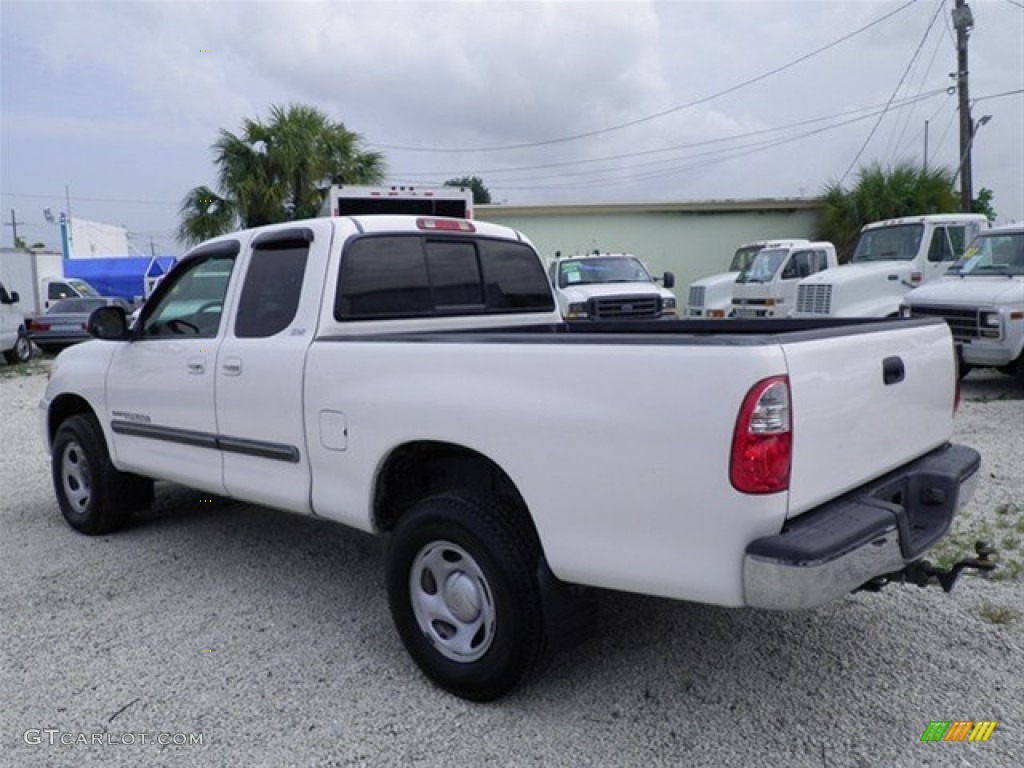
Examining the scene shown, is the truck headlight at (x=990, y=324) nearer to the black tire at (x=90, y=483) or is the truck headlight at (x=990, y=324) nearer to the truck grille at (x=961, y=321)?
the truck grille at (x=961, y=321)

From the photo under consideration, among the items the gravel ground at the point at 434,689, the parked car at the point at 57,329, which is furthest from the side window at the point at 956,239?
the parked car at the point at 57,329

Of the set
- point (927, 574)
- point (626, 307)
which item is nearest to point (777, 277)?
point (626, 307)

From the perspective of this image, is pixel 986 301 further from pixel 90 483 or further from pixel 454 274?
pixel 90 483

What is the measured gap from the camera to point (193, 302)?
192 inches

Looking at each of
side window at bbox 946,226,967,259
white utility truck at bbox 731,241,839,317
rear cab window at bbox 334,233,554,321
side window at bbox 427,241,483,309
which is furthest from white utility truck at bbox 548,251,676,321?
side window at bbox 427,241,483,309

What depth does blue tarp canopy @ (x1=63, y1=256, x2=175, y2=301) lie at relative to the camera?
3250cm

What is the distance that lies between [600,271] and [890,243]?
16.5 ft

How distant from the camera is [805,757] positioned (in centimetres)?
289

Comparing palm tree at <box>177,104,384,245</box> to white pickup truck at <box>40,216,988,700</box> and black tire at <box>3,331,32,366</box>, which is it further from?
white pickup truck at <box>40,216,988,700</box>

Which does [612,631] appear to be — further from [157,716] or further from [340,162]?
[340,162]

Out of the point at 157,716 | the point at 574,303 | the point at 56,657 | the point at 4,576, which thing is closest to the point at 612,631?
the point at 157,716

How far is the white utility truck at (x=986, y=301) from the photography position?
9555 mm

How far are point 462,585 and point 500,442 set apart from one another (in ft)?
2.19

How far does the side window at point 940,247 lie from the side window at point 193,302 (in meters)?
12.0
